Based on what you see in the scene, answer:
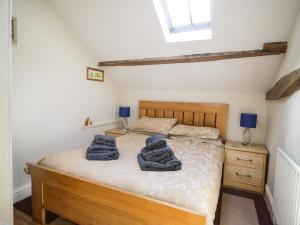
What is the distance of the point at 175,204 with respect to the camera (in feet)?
4.00

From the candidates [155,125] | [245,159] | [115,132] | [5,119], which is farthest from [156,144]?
[115,132]

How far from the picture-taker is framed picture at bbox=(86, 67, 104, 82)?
3.06 metres

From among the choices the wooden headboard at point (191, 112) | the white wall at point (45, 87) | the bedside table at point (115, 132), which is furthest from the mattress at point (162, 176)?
the bedside table at point (115, 132)

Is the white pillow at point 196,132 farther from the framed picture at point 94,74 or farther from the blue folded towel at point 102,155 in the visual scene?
the framed picture at point 94,74

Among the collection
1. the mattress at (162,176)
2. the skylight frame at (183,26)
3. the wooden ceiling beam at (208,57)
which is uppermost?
the skylight frame at (183,26)

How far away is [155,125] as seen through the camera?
3.11 metres

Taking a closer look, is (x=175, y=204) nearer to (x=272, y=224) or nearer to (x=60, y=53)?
(x=272, y=224)

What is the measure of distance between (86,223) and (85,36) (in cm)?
240

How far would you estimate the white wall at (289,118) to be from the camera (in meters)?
1.57

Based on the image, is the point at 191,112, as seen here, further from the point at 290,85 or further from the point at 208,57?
the point at 290,85

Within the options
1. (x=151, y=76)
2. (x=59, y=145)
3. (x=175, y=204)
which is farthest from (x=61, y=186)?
(x=151, y=76)

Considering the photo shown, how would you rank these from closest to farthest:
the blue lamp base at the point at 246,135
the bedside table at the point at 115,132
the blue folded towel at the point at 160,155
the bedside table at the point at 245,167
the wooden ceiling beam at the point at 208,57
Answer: the blue folded towel at the point at 160,155, the wooden ceiling beam at the point at 208,57, the bedside table at the point at 245,167, the blue lamp base at the point at 246,135, the bedside table at the point at 115,132

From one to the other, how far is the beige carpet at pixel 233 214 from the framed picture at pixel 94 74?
1.99 meters

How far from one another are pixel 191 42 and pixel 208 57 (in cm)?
30
